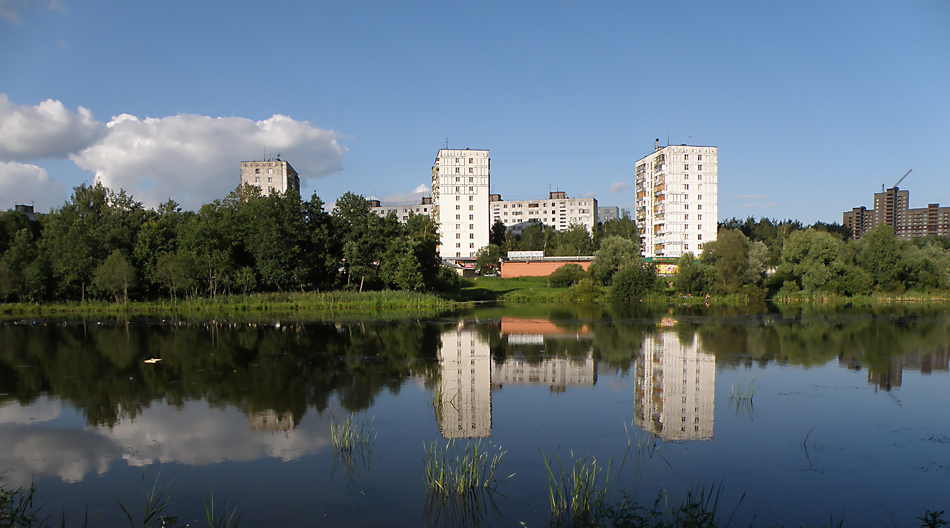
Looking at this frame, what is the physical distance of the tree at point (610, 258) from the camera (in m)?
64.0

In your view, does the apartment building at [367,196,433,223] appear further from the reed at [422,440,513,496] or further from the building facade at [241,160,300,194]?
the reed at [422,440,513,496]

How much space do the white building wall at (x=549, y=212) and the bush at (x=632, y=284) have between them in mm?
92736

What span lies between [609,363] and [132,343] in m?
Result: 20.6

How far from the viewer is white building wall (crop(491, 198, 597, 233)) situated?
155125mm

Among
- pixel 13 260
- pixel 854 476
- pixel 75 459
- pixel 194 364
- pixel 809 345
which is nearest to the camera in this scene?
pixel 854 476

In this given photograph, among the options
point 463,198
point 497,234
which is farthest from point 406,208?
point 463,198

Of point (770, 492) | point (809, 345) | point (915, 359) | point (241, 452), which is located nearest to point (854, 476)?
point (770, 492)

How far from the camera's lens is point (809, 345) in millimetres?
26094

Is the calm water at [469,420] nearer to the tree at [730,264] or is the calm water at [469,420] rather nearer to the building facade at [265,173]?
the tree at [730,264]

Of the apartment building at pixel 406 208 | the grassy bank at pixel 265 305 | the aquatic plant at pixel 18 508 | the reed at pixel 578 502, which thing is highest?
the apartment building at pixel 406 208

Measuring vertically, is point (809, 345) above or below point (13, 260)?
below

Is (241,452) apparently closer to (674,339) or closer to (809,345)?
(674,339)

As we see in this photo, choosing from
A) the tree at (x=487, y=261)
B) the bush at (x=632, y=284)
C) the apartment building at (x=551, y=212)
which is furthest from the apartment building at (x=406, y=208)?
the bush at (x=632, y=284)

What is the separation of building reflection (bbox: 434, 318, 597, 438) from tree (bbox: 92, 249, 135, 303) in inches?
1111
